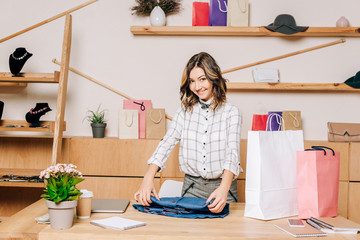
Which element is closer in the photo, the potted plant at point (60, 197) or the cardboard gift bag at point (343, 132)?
the potted plant at point (60, 197)

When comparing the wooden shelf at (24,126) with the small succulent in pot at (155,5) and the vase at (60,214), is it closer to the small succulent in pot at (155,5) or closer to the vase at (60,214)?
the small succulent in pot at (155,5)

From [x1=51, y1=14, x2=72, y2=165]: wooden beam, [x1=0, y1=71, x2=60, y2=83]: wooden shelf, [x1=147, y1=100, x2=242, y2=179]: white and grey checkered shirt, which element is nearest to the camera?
[x1=147, y1=100, x2=242, y2=179]: white and grey checkered shirt

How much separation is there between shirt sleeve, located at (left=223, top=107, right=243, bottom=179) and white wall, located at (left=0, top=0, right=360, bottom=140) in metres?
1.45

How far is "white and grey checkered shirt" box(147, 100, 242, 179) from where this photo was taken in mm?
1847

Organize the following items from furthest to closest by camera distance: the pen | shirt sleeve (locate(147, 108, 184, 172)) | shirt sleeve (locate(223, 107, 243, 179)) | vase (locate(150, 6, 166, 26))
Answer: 1. vase (locate(150, 6, 166, 26))
2. shirt sleeve (locate(147, 108, 184, 172))
3. shirt sleeve (locate(223, 107, 243, 179))
4. the pen

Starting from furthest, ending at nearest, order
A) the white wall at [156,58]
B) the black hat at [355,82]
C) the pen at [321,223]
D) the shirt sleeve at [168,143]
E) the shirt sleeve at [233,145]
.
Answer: the white wall at [156,58], the black hat at [355,82], the shirt sleeve at [168,143], the shirt sleeve at [233,145], the pen at [321,223]

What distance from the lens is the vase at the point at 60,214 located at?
4.09ft

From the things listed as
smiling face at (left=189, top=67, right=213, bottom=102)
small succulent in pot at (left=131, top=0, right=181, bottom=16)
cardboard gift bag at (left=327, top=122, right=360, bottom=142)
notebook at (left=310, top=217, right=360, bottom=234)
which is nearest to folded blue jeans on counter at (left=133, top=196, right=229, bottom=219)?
notebook at (left=310, top=217, right=360, bottom=234)

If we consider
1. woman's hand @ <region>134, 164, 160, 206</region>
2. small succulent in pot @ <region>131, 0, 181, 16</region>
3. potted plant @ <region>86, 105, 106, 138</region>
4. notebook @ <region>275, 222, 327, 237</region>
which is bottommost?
notebook @ <region>275, 222, 327, 237</region>

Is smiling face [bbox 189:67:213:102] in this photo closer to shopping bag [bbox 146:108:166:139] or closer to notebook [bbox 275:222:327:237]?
notebook [bbox 275:222:327:237]

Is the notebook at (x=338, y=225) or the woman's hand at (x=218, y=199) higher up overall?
the woman's hand at (x=218, y=199)

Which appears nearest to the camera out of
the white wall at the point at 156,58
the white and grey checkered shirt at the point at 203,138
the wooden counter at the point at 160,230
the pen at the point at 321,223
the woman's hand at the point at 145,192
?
the wooden counter at the point at 160,230

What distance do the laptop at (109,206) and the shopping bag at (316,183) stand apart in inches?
27.7

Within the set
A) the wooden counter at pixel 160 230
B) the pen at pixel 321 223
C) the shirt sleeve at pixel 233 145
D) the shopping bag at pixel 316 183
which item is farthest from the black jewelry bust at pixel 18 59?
the pen at pixel 321 223
